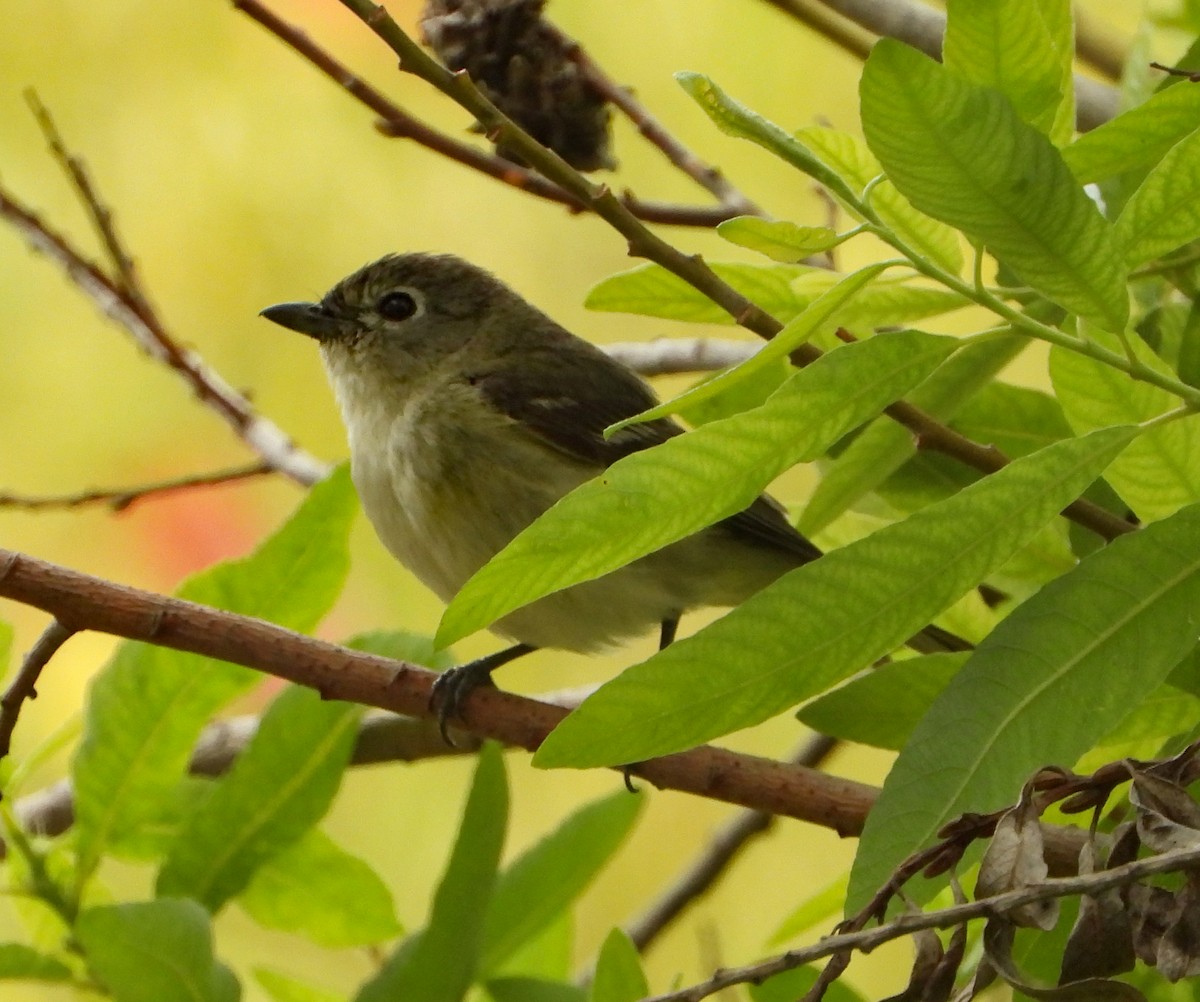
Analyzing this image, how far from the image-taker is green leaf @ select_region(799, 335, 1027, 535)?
166 cm

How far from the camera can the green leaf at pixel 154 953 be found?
1.67 metres

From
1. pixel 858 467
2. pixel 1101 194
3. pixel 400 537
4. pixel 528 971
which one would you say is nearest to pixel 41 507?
pixel 400 537

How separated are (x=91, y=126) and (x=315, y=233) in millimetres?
851

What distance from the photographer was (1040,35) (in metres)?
1.34

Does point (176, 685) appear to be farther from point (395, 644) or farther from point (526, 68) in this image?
point (526, 68)

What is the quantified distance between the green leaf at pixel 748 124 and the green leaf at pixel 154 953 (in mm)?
1025

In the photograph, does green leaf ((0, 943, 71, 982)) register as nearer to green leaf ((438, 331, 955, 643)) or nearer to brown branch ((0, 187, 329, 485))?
green leaf ((438, 331, 955, 643))

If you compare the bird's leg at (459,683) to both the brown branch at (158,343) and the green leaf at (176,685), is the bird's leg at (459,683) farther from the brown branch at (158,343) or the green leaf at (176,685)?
the brown branch at (158,343)

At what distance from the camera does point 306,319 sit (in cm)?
309

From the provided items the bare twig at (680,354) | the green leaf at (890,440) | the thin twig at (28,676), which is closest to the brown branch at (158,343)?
the bare twig at (680,354)

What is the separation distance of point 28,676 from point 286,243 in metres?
3.48

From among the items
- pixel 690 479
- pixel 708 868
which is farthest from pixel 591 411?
pixel 690 479

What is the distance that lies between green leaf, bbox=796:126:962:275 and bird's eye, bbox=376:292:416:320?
1.70 meters

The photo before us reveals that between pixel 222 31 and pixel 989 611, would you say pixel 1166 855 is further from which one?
pixel 222 31
